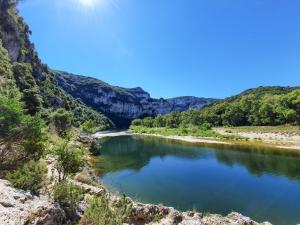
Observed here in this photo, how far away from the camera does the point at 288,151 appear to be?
56.3 m

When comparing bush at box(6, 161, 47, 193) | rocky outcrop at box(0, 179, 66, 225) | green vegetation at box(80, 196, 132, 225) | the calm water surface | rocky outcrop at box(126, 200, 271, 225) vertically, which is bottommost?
the calm water surface

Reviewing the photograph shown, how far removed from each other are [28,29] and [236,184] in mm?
85784

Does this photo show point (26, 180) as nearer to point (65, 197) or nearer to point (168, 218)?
point (65, 197)

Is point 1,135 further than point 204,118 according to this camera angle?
No

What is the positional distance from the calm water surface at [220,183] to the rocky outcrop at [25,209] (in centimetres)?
1445

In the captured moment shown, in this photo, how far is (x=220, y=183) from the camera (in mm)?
32906

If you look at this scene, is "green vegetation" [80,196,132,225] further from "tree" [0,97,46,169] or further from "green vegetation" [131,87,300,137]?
"green vegetation" [131,87,300,137]

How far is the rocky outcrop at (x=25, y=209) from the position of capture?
9919 millimetres

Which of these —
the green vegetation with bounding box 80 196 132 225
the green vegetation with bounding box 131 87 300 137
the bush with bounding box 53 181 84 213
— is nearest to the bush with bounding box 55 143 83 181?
the bush with bounding box 53 181 84 213

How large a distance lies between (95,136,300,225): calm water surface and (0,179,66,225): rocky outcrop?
47.4 ft

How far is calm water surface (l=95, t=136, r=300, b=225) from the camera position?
2412cm

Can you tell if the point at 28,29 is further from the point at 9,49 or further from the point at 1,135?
the point at 1,135

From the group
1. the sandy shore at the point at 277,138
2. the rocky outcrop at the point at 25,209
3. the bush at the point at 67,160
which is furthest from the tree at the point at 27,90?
the sandy shore at the point at 277,138

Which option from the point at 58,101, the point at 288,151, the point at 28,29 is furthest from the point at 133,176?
the point at 28,29
